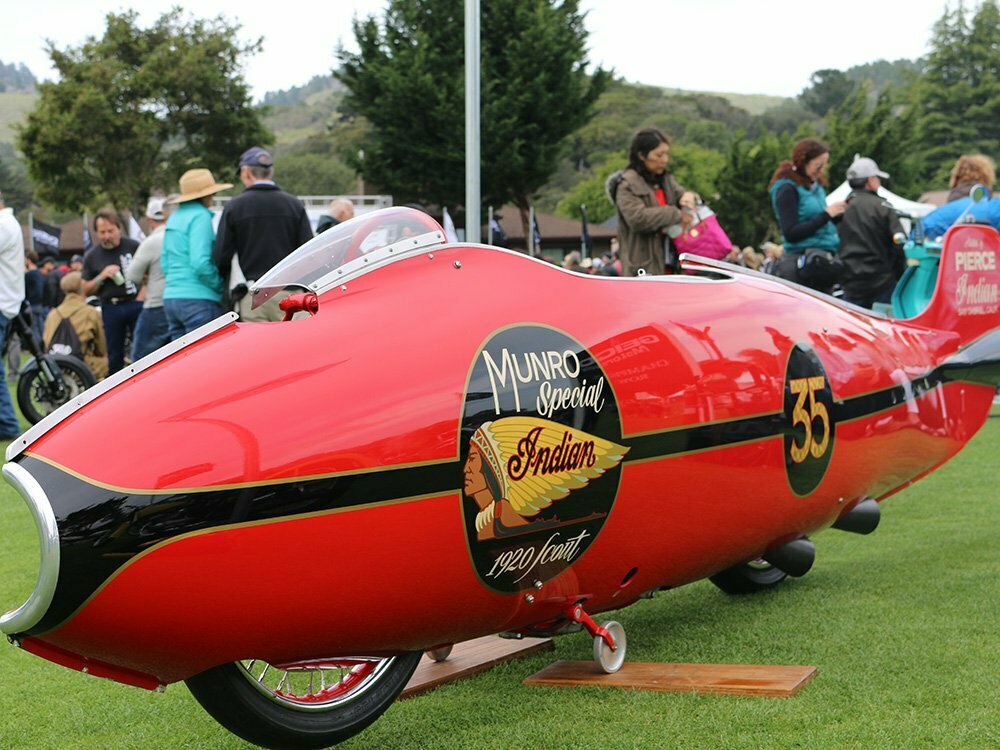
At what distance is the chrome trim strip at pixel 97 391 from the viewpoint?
8.26ft

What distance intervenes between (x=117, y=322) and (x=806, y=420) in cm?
784

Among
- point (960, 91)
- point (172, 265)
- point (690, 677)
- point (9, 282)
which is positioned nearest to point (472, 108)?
point (172, 265)

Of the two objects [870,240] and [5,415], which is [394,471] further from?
[5,415]

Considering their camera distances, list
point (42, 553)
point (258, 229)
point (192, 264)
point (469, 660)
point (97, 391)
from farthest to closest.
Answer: point (192, 264) → point (258, 229) → point (469, 660) → point (97, 391) → point (42, 553)

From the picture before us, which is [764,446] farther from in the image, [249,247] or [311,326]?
[249,247]

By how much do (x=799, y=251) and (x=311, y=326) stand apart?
5.57 meters

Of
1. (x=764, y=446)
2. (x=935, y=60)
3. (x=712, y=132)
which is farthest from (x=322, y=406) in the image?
(x=712, y=132)

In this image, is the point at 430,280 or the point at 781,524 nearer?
the point at 430,280

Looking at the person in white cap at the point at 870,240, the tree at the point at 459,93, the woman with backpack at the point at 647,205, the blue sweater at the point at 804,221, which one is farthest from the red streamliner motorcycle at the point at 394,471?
the tree at the point at 459,93

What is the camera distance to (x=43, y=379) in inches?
412

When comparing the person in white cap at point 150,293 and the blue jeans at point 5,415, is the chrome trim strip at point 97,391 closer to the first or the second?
the person in white cap at point 150,293

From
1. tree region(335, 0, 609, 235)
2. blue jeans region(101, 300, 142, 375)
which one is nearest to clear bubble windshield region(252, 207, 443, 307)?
blue jeans region(101, 300, 142, 375)

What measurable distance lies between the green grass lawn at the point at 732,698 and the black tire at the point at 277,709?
22cm

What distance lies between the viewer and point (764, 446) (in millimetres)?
3926
